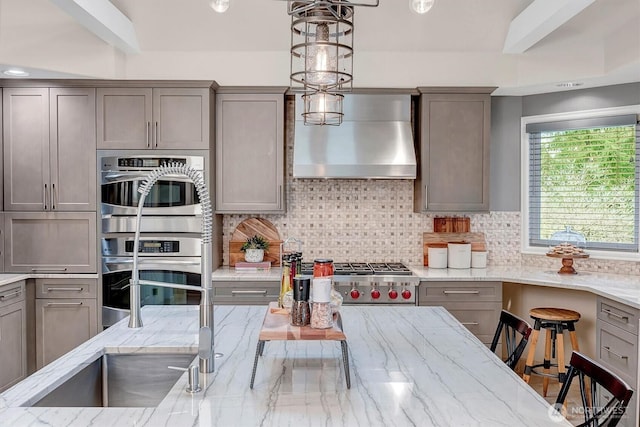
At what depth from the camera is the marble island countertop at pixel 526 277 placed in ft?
11.6

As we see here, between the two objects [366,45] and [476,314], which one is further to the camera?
[366,45]

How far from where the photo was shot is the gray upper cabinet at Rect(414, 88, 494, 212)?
4.21 metres

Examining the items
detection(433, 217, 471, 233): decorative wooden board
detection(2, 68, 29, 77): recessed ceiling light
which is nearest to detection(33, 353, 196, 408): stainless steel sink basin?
detection(2, 68, 29, 77): recessed ceiling light

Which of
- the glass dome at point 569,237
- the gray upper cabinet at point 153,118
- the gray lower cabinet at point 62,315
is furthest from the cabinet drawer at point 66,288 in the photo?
the glass dome at point 569,237

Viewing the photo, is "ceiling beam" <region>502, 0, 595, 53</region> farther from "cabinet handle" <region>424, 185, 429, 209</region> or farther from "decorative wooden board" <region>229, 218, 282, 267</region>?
"decorative wooden board" <region>229, 218, 282, 267</region>

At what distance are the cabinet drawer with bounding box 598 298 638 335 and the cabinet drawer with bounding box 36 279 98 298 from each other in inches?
145

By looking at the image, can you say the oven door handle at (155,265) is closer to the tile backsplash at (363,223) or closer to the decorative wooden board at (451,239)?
the tile backsplash at (363,223)

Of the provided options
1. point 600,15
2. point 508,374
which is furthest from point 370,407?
point 600,15

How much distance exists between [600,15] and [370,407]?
3.37 m

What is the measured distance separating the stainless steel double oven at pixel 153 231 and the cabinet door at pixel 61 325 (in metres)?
0.14

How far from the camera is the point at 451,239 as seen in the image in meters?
4.63

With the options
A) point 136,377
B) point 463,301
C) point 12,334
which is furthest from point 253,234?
point 136,377

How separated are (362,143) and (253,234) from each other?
126cm

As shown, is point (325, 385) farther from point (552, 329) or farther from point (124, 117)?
point (124, 117)
